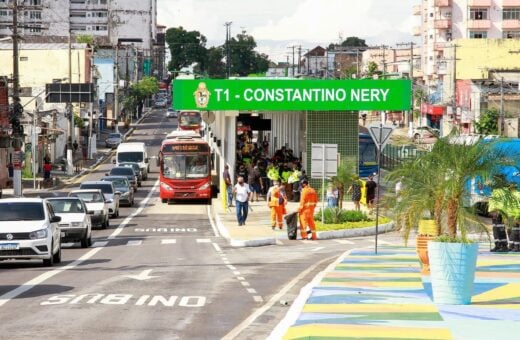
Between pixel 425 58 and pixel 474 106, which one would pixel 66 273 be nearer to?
pixel 474 106

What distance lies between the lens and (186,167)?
2370 inches

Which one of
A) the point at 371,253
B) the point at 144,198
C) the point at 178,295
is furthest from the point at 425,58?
the point at 178,295

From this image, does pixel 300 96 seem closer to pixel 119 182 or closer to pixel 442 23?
pixel 119 182

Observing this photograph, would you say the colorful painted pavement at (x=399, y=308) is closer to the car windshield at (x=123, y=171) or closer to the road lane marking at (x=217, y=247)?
the road lane marking at (x=217, y=247)

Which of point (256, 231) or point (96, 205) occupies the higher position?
point (96, 205)

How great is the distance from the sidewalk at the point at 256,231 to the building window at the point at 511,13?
8724 centimetres

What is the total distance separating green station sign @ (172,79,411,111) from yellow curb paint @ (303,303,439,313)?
118 feet

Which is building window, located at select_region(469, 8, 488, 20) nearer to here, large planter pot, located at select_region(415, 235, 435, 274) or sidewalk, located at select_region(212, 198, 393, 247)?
sidewalk, located at select_region(212, 198, 393, 247)

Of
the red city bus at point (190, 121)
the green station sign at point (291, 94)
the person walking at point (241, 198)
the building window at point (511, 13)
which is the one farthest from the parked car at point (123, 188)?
the building window at point (511, 13)

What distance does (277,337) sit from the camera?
52.7 feet

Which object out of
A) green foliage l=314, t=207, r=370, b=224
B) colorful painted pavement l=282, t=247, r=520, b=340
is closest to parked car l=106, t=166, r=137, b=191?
green foliage l=314, t=207, r=370, b=224

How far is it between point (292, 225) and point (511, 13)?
102253mm

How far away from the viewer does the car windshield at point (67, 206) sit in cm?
3809

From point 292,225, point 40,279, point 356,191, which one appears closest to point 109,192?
point 356,191
